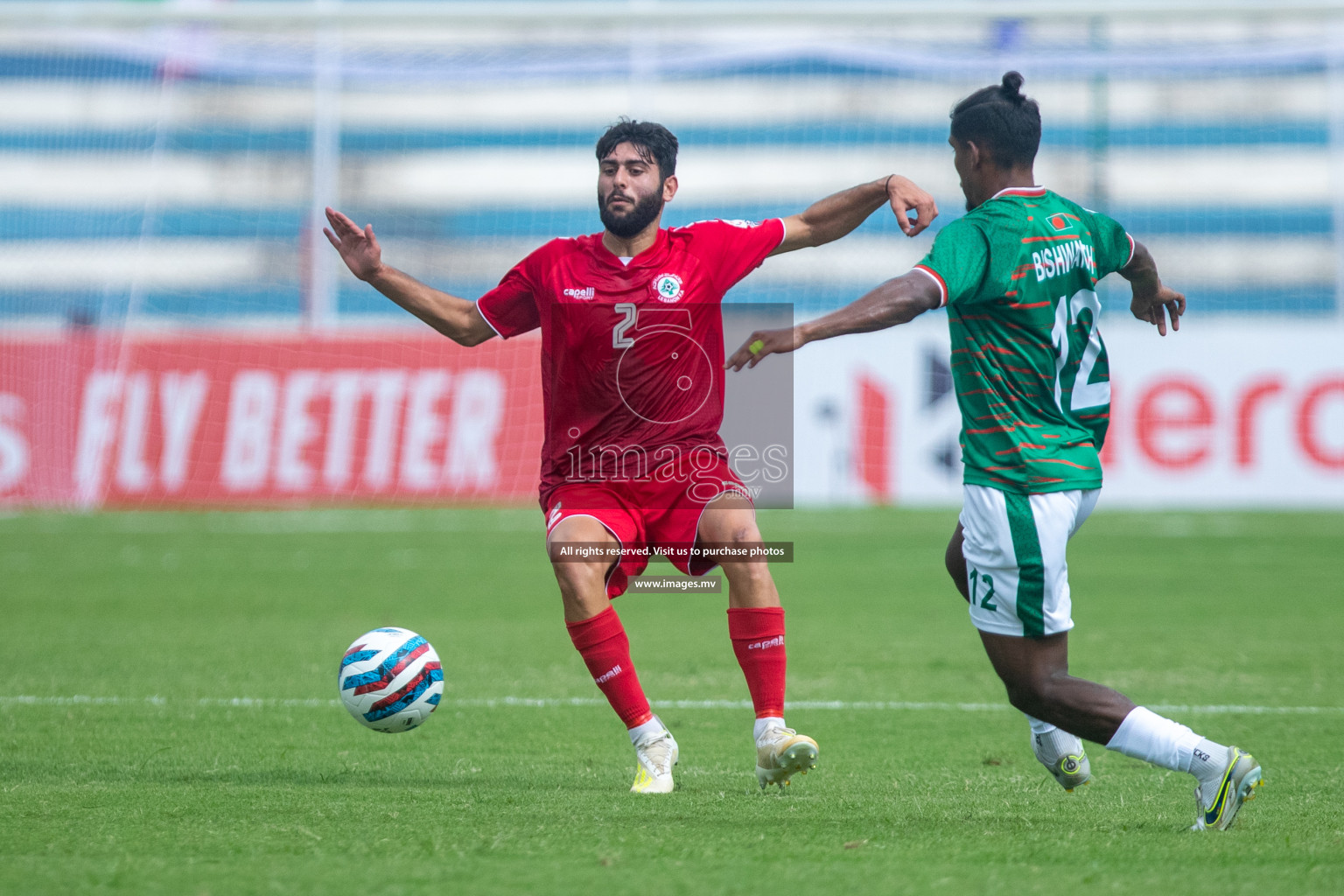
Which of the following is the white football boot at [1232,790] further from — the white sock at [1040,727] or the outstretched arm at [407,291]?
the outstretched arm at [407,291]

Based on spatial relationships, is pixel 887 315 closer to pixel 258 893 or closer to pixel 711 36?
pixel 258 893

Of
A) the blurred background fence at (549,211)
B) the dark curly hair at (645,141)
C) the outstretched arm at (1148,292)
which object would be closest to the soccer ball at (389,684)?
the dark curly hair at (645,141)

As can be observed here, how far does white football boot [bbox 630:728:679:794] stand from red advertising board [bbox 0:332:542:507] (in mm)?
12024

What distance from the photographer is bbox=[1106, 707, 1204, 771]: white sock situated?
4.21m

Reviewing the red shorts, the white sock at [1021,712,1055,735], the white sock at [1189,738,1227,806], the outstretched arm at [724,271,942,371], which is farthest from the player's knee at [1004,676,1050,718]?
the red shorts

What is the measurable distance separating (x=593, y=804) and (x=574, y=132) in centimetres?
1715

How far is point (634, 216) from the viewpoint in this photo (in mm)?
5277

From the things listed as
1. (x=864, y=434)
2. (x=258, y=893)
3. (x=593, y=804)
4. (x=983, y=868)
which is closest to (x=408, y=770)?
(x=593, y=804)

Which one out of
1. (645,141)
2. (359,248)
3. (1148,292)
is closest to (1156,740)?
(1148,292)

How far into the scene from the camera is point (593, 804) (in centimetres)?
465

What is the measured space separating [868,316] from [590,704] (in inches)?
126

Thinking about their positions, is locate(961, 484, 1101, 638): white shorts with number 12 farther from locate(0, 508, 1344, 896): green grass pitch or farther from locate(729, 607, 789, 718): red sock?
locate(729, 607, 789, 718): red sock

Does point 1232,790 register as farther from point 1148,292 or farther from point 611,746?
point 611,746

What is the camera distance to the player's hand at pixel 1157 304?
491 centimetres
